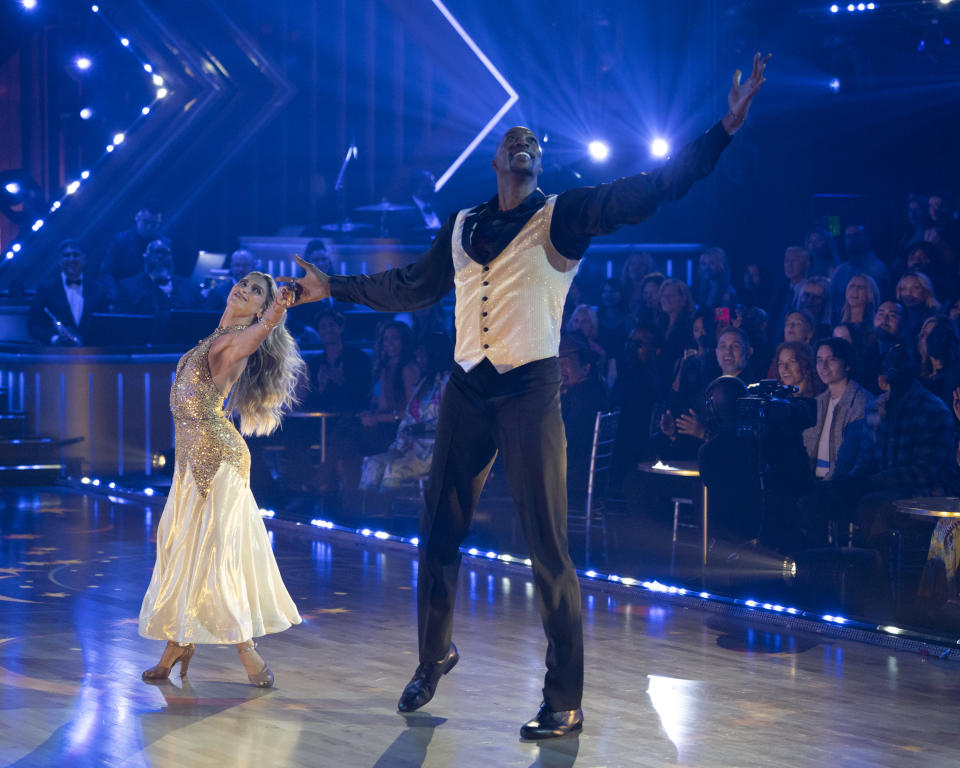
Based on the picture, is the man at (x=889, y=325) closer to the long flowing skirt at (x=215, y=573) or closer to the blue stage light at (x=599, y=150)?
the blue stage light at (x=599, y=150)

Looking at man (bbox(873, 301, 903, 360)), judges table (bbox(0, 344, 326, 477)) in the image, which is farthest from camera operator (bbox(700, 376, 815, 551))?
judges table (bbox(0, 344, 326, 477))

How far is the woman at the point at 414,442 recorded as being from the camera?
302 inches

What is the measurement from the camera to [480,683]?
4090mm

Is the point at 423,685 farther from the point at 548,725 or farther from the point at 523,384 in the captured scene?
the point at 523,384

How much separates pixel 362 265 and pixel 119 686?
722cm

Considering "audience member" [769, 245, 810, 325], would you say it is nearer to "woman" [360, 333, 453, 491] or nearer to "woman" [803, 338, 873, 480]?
"woman" [803, 338, 873, 480]

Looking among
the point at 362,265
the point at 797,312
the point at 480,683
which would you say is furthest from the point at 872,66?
the point at 480,683

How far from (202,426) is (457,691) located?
1.18m

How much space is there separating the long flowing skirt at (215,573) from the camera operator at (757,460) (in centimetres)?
244

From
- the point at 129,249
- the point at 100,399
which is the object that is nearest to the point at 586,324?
the point at 100,399

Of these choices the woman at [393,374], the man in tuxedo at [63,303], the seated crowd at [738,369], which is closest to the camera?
the seated crowd at [738,369]

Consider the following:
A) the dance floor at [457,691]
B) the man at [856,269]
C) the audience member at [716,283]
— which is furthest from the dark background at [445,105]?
the dance floor at [457,691]

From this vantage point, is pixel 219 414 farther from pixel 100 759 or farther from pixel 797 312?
pixel 797 312

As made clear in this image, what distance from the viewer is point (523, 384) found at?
11.3 ft
